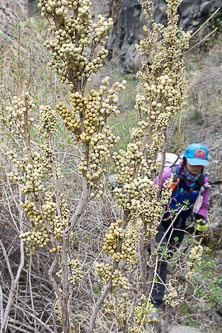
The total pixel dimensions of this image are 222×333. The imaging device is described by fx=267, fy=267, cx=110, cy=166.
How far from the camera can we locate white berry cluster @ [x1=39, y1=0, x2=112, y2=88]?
801 mm

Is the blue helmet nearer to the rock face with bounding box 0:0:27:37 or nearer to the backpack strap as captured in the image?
the backpack strap

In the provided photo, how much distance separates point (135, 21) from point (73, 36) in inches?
367

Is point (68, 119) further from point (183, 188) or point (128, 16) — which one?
point (128, 16)

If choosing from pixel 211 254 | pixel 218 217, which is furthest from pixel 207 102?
pixel 211 254

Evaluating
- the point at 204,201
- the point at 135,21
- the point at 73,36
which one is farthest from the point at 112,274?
the point at 135,21

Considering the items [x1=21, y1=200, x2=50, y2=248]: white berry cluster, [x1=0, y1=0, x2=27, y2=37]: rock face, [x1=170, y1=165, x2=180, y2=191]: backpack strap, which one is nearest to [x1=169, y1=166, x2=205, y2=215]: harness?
[x1=170, y1=165, x2=180, y2=191]: backpack strap

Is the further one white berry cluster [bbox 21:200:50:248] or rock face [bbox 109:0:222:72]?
rock face [bbox 109:0:222:72]

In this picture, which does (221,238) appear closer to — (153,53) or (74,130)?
(153,53)

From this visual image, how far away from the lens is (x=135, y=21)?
9000 millimetres

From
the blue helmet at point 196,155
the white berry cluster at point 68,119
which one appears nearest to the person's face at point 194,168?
the blue helmet at point 196,155

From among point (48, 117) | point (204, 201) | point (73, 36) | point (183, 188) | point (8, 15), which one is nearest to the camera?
point (73, 36)

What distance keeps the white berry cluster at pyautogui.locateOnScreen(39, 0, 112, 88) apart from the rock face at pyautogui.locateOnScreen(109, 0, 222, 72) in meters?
7.29

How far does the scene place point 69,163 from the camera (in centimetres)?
266

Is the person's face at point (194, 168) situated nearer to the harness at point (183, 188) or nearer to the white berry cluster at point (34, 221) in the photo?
the harness at point (183, 188)
